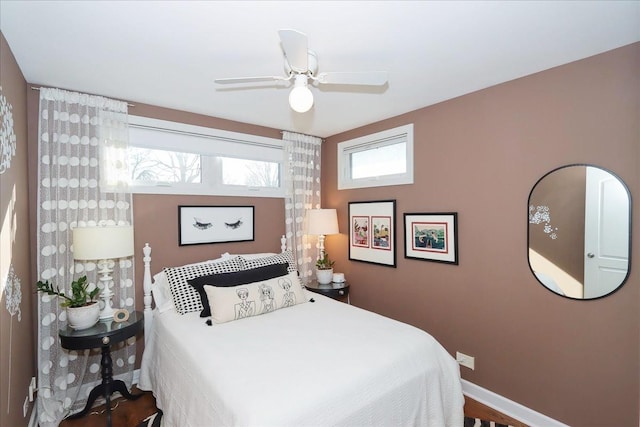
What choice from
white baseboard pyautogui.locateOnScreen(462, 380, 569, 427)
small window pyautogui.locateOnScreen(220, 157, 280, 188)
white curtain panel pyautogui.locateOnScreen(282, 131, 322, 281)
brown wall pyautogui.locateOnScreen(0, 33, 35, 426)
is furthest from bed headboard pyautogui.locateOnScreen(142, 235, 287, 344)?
white baseboard pyautogui.locateOnScreen(462, 380, 569, 427)

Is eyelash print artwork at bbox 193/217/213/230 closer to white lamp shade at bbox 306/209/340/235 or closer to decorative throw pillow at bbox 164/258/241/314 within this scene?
decorative throw pillow at bbox 164/258/241/314

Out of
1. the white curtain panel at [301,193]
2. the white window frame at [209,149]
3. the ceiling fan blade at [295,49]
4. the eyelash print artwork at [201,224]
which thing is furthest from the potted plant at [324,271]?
the ceiling fan blade at [295,49]

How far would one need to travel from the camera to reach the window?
3.17 meters

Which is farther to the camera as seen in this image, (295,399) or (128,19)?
(128,19)

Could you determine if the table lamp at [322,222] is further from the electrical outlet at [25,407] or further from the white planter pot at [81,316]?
the electrical outlet at [25,407]

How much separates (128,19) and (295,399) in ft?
6.69

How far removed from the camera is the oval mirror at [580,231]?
193cm

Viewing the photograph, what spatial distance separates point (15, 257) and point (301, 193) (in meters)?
2.52

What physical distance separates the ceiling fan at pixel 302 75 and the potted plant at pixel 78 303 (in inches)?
72.3

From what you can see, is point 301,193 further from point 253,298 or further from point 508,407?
point 508,407

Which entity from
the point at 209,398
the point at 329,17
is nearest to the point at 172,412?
A: the point at 209,398

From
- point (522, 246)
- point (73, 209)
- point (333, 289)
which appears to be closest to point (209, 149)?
point (73, 209)

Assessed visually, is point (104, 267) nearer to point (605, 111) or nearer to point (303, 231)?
point (303, 231)

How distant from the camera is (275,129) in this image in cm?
371
